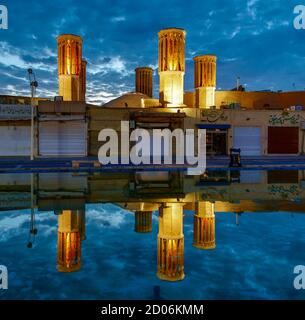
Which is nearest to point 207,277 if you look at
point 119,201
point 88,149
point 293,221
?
point 293,221

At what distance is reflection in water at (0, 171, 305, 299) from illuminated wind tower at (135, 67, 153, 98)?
106 feet

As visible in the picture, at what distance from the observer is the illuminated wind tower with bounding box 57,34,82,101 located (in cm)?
3422

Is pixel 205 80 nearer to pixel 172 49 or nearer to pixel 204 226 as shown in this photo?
pixel 172 49

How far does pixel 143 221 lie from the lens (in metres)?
9.38

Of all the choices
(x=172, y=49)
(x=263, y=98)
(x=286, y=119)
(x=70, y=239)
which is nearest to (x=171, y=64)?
(x=172, y=49)

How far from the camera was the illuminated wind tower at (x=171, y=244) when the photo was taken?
225 inches

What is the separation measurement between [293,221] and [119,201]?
5192 mm

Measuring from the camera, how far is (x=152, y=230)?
848 cm

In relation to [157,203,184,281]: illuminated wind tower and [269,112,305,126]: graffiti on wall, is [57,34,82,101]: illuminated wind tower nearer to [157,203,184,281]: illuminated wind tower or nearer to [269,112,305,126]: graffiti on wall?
[269,112,305,126]: graffiti on wall

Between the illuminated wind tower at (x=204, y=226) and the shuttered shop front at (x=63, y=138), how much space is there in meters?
19.9

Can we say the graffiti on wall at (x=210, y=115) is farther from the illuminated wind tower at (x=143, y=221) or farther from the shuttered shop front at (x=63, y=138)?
the illuminated wind tower at (x=143, y=221)

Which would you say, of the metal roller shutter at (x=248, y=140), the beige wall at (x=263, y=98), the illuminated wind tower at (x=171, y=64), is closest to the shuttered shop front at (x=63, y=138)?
the illuminated wind tower at (x=171, y=64)

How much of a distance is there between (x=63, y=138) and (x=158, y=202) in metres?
19.7
